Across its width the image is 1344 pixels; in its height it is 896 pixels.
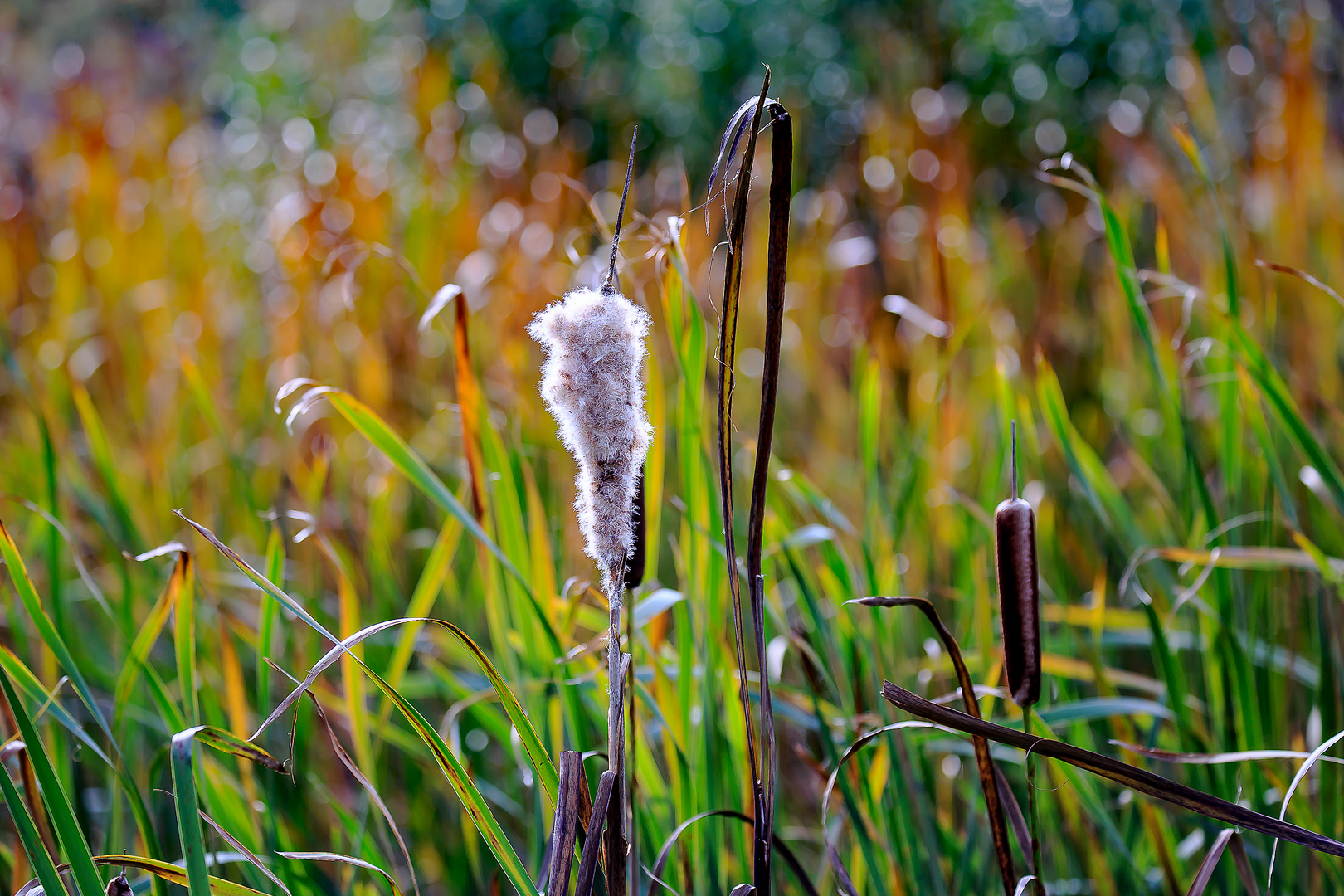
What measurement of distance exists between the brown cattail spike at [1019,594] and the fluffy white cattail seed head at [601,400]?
26 cm

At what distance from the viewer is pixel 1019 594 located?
2.02 feet

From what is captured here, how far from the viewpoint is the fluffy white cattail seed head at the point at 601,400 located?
517 millimetres

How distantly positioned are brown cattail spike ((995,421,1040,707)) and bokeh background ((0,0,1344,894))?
0.90ft

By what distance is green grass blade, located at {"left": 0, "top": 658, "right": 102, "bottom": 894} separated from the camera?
1.99 ft

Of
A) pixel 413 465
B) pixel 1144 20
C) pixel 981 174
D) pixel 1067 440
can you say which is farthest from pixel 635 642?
pixel 1144 20

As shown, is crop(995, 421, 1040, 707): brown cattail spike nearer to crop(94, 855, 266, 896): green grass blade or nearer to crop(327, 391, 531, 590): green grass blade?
crop(327, 391, 531, 590): green grass blade

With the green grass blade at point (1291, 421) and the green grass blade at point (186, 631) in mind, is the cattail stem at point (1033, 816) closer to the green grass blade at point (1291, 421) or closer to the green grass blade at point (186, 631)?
the green grass blade at point (1291, 421)

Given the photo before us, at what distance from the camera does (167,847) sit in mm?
1217

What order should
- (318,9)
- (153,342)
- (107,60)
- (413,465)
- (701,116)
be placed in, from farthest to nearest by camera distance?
1. (107,60)
2. (318,9)
3. (701,116)
4. (153,342)
5. (413,465)

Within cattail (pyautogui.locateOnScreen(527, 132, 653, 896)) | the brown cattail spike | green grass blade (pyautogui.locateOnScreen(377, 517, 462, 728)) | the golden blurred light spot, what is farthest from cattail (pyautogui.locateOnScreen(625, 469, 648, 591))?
the golden blurred light spot

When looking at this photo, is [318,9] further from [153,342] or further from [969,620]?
[969,620]

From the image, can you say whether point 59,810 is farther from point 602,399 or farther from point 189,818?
point 602,399

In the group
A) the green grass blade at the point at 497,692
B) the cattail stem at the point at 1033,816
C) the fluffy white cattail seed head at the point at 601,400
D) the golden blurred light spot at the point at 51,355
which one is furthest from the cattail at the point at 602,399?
the golden blurred light spot at the point at 51,355

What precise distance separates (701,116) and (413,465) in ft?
12.1
